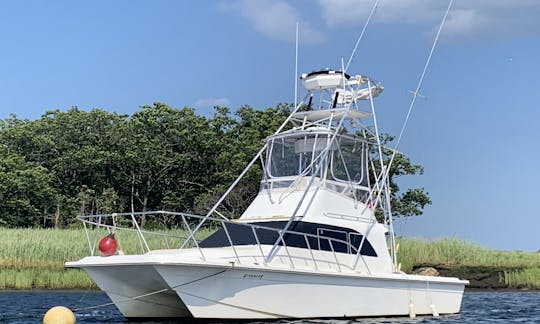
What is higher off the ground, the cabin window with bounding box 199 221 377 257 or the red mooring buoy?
the cabin window with bounding box 199 221 377 257

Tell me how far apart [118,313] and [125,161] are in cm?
3613

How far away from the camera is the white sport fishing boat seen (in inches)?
616

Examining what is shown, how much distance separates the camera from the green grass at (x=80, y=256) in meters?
28.8

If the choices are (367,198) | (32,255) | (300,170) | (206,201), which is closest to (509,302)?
(367,198)

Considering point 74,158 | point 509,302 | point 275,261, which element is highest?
point 74,158

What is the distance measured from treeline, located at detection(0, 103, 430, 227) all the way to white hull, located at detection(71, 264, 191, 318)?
102ft

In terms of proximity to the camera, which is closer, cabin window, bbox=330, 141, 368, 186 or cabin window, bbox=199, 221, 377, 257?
cabin window, bbox=199, 221, 377, 257

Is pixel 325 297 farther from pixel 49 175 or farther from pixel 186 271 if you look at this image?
pixel 49 175

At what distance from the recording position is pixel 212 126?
58812mm

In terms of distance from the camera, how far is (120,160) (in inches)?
2152

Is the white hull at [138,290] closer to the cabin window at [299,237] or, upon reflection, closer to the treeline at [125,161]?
the cabin window at [299,237]

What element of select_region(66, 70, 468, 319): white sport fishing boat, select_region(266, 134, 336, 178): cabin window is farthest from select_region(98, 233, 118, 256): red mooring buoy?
select_region(266, 134, 336, 178): cabin window

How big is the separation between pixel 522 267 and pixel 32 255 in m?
21.9

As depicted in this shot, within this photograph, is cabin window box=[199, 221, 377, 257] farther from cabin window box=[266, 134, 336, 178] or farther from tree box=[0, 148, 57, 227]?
tree box=[0, 148, 57, 227]
